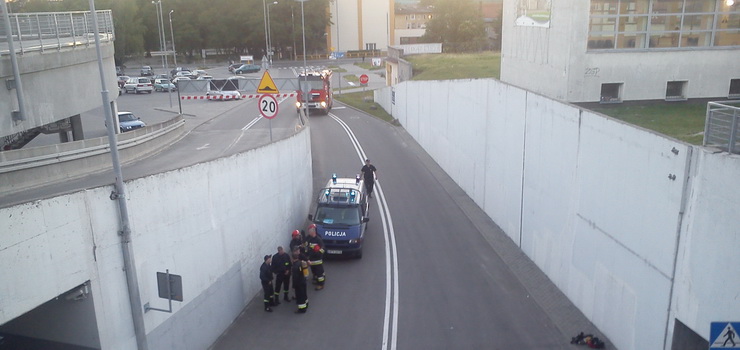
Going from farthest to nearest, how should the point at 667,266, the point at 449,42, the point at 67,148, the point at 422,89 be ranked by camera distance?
1. the point at 449,42
2. the point at 422,89
3. the point at 67,148
4. the point at 667,266

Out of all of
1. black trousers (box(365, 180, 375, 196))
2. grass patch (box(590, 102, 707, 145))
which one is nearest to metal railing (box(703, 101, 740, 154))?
grass patch (box(590, 102, 707, 145))

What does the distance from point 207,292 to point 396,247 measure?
7.30 meters

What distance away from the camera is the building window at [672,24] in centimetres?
1844

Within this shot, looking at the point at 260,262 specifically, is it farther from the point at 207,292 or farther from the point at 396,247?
the point at 396,247

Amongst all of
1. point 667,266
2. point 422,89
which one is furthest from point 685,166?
point 422,89

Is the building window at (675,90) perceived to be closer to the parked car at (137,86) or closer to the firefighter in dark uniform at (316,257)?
the firefighter in dark uniform at (316,257)

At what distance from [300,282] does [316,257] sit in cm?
131

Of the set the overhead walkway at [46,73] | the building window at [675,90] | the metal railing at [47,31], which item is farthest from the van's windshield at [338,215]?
the building window at [675,90]

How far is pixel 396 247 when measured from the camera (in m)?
17.3

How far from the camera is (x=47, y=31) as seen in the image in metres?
21.5

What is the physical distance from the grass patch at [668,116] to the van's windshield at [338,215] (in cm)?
769

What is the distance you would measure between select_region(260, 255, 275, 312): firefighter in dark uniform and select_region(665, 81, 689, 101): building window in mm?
13669

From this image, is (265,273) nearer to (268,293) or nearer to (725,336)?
(268,293)

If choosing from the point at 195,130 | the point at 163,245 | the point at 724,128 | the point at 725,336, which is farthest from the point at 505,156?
the point at 195,130
